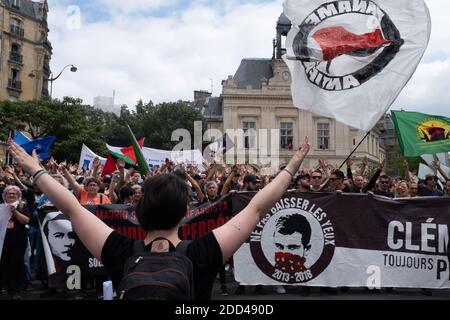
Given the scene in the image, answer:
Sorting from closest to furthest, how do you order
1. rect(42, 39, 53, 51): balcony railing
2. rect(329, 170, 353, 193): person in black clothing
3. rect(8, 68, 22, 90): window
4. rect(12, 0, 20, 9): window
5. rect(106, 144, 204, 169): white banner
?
rect(329, 170, 353, 193): person in black clothing → rect(106, 144, 204, 169): white banner → rect(8, 68, 22, 90): window → rect(12, 0, 20, 9): window → rect(42, 39, 53, 51): balcony railing

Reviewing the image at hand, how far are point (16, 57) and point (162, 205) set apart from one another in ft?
193

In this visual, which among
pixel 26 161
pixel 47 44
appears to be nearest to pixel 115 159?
pixel 26 161

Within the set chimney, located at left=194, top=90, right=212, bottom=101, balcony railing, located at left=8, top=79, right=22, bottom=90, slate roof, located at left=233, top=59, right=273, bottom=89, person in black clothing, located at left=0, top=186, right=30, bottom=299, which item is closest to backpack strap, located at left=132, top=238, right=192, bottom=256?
person in black clothing, located at left=0, top=186, right=30, bottom=299

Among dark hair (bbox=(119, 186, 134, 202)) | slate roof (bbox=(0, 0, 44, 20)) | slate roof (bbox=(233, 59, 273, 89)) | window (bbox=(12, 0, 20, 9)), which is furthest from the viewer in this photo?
slate roof (bbox=(233, 59, 273, 89))

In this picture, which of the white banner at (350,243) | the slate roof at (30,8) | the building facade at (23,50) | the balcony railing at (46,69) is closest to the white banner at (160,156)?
the white banner at (350,243)

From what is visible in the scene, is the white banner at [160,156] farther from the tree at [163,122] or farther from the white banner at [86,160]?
the tree at [163,122]

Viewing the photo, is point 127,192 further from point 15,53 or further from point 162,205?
point 15,53

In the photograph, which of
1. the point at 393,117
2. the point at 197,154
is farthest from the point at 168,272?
the point at 197,154

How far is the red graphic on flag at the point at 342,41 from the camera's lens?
6.73 metres

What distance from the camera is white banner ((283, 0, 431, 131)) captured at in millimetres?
6465

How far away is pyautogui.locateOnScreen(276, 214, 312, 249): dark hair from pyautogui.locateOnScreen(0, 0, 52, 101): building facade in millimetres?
49552

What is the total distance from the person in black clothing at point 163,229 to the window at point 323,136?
61505mm

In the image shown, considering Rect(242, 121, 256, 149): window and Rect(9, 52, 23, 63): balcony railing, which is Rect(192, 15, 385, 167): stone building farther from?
Rect(9, 52, 23, 63): balcony railing

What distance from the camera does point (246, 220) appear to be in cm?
223
